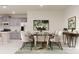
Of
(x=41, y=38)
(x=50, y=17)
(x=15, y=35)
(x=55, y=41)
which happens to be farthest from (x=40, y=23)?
(x=41, y=38)

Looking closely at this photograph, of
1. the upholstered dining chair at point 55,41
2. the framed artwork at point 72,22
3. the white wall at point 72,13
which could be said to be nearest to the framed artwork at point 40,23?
the white wall at point 72,13

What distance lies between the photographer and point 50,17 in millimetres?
9289

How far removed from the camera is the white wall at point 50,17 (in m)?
9.15

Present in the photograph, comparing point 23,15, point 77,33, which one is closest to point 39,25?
point 23,15

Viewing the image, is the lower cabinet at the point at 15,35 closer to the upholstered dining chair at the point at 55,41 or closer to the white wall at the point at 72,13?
the upholstered dining chair at the point at 55,41

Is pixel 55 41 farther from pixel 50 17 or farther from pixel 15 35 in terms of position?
pixel 15 35

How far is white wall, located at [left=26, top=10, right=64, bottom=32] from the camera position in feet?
30.0

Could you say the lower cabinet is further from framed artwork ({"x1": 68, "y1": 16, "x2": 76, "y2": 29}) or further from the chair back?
framed artwork ({"x1": 68, "y1": 16, "x2": 76, "y2": 29})

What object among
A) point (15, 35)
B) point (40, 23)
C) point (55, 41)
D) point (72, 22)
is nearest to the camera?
point (55, 41)

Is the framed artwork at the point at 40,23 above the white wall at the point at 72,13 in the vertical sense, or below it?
below

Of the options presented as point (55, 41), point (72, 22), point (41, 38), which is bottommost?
point (55, 41)

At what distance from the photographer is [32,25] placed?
9.56 m

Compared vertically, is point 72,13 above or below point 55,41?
above
